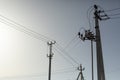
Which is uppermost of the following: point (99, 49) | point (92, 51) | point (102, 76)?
point (92, 51)

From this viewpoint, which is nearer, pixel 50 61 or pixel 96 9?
pixel 96 9

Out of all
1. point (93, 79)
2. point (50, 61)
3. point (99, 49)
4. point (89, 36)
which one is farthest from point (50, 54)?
point (99, 49)

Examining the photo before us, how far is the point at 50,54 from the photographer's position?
1156 inches

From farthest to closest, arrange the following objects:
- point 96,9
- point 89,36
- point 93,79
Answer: point 93,79 < point 89,36 < point 96,9

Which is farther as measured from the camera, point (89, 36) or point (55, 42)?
point (55, 42)

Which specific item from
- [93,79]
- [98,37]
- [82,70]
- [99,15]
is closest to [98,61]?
[98,37]

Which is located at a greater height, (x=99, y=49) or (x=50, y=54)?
(x=50, y=54)

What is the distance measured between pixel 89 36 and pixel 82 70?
11.0 meters

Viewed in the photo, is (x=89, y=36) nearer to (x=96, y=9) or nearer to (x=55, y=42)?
(x=96, y=9)

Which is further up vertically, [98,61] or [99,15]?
[99,15]

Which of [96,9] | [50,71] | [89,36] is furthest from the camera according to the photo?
[50,71]

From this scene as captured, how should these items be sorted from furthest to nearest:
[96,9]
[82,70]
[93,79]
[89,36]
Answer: [82,70], [93,79], [89,36], [96,9]

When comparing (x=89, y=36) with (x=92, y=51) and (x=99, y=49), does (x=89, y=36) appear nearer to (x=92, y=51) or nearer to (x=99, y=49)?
(x=92, y=51)

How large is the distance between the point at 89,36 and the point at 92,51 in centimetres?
411
